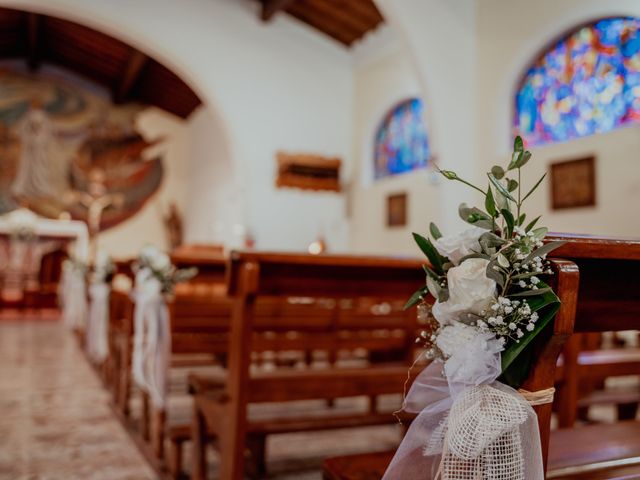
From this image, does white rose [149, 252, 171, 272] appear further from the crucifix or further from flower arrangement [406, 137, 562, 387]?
the crucifix

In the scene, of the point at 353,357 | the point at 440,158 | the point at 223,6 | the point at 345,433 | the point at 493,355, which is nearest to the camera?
the point at 493,355

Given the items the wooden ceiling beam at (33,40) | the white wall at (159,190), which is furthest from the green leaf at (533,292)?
the white wall at (159,190)

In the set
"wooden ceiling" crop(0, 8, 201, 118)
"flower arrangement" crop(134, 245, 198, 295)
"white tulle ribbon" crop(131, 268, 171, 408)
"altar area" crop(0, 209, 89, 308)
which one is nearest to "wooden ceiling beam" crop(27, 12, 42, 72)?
"wooden ceiling" crop(0, 8, 201, 118)

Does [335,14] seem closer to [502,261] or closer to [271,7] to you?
[271,7]

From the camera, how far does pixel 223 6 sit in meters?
8.08

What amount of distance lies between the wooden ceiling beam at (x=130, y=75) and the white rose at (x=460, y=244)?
9.81m

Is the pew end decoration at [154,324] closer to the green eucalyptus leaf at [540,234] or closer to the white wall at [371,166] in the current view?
the green eucalyptus leaf at [540,234]

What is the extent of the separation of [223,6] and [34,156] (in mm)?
5882

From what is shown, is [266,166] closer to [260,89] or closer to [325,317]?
[260,89]

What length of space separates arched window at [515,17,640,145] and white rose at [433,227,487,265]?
4.74 meters

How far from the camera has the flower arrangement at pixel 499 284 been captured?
0.87 m

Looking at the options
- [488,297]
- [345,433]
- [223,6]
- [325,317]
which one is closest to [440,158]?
[325,317]

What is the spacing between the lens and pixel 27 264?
32.2 ft

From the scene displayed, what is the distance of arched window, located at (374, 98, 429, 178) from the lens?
789cm
